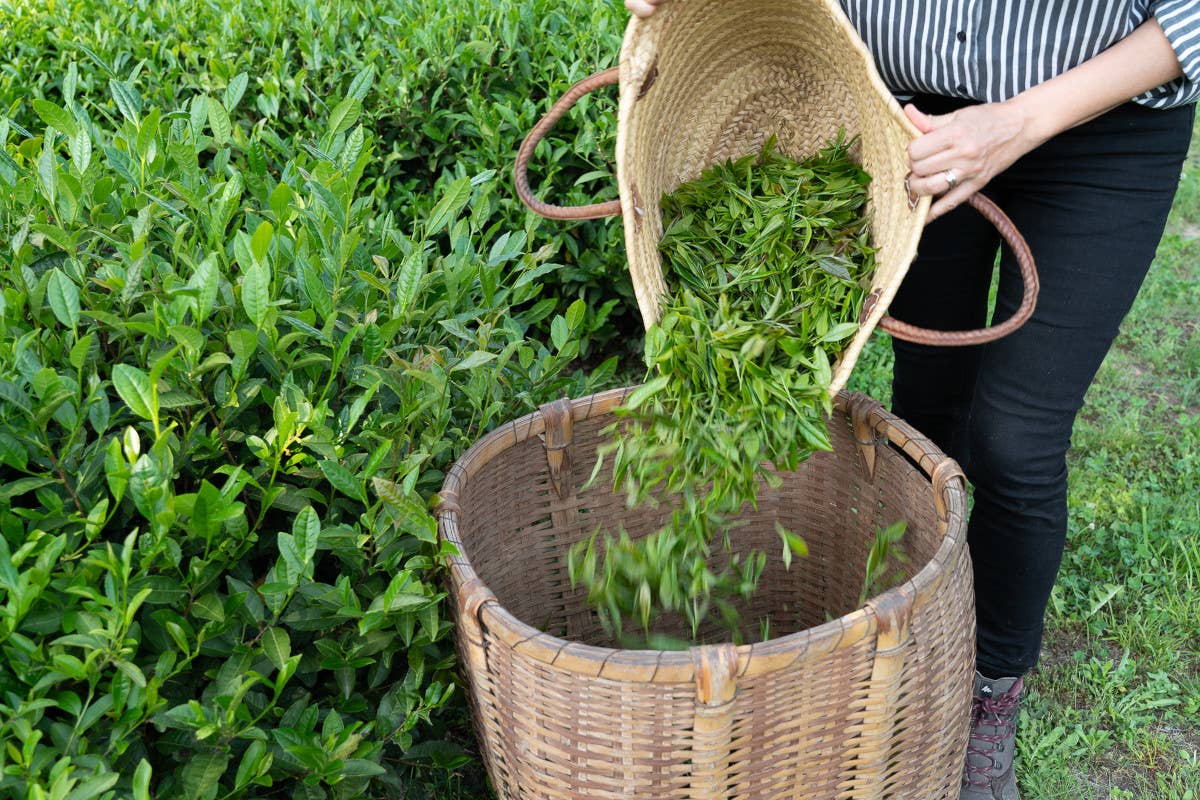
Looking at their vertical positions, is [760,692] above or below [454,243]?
below

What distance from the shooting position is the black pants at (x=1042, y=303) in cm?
186

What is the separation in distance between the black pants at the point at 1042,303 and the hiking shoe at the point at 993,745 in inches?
2.1

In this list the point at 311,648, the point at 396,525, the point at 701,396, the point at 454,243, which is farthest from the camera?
the point at 454,243

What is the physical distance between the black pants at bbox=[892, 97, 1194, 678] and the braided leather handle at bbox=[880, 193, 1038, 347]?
0.19 m

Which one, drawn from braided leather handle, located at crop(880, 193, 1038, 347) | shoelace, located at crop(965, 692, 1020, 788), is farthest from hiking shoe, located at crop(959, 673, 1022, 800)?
braided leather handle, located at crop(880, 193, 1038, 347)

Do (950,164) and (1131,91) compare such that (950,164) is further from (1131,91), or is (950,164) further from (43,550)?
(43,550)

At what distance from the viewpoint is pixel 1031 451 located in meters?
Result: 1.98

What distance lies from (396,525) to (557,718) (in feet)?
1.26

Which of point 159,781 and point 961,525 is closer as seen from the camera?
point 159,781

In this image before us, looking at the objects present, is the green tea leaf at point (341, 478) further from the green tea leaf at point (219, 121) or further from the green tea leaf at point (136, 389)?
the green tea leaf at point (219, 121)

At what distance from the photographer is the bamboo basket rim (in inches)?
57.6

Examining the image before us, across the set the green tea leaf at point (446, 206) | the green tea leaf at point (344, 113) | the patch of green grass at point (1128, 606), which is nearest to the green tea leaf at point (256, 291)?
the green tea leaf at point (446, 206)

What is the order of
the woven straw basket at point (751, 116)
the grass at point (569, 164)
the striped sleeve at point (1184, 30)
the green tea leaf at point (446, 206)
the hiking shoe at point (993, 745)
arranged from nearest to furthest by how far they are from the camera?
the striped sleeve at point (1184, 30)
the woven straw basket at point (751, 116)
the green tea leaf at point (446, 206)
the hiking shoe at point (993, 745)
the grass at point (569, 164)

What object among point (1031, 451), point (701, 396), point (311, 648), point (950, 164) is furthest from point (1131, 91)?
point (311, 648)
